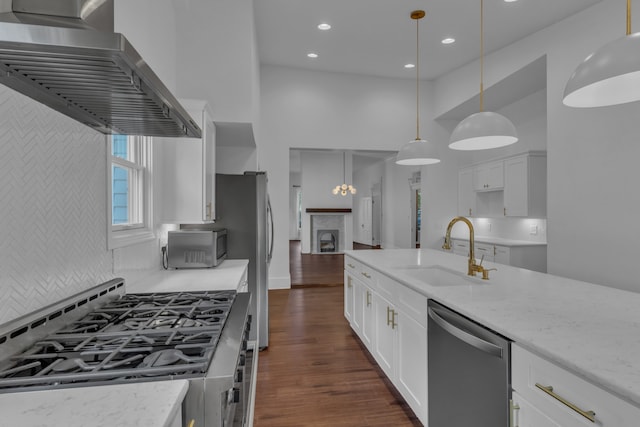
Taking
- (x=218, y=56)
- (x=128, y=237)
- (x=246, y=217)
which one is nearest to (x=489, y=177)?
(x=246, y=217)

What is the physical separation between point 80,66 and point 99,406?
0.84 meters

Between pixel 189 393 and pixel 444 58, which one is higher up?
pixel 444 58

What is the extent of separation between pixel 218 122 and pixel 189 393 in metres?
2.61

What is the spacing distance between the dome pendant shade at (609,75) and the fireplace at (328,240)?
28.5 ft

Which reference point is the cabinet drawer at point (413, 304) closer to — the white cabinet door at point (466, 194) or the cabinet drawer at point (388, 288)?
the cabinet drawer at point (388, 288)

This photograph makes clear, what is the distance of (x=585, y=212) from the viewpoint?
11.2 ft

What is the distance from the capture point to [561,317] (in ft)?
4.15

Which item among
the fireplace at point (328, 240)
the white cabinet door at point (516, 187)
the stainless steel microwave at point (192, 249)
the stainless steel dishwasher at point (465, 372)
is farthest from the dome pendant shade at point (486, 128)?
the fireplace at point (328, 240)

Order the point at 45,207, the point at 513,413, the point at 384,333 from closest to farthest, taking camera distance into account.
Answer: the point at 513,413 → the point at 45,207 → the point at 384,333

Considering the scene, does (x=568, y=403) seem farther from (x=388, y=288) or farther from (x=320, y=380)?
(x=320, y=380)

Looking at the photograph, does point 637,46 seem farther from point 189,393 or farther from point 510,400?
point 189,393

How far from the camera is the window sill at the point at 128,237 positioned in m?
1.69

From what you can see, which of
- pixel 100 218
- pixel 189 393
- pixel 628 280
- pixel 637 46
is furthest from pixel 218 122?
pixel 628 280

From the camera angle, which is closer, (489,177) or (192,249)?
(192,249)
